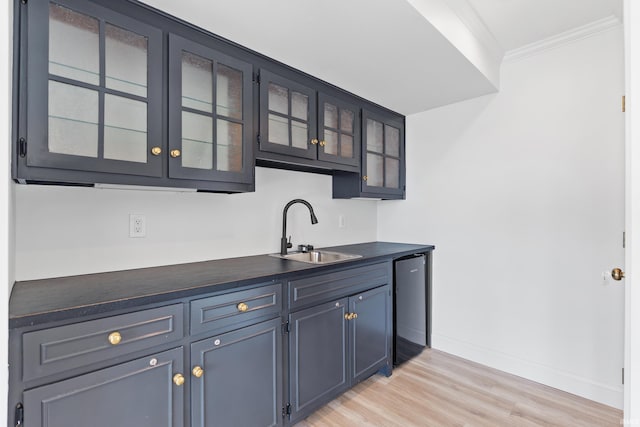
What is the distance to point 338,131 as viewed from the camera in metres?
2.37

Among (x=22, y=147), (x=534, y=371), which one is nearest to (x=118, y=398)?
(x=22, y=147)

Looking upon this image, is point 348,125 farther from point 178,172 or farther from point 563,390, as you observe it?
point 563,390

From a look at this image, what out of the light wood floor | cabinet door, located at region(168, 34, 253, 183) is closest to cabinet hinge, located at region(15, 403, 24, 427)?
cabinet door, located at region(168, 34, 253, 183)

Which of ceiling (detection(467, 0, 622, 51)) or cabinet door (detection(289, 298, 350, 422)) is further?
ceiling (detection(467, 0, 622, 51))

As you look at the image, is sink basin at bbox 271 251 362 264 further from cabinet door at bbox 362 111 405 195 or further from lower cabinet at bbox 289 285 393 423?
cabinet door at bbox 362 111 405 195

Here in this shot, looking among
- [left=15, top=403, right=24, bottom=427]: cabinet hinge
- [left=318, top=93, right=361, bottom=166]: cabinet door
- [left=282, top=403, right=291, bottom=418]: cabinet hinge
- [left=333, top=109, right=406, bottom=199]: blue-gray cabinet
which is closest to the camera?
[left=15, top=403, right=24, bottom=427]: cabinet hinge

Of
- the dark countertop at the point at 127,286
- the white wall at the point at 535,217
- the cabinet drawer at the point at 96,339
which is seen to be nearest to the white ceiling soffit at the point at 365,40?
the white wall at the point at 535,217

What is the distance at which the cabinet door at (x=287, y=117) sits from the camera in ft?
6.13

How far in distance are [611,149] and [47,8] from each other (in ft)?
9.90

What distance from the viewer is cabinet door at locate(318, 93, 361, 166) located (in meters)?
2.23

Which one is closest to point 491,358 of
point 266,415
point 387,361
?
point 387,361

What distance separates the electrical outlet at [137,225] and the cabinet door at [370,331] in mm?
1268

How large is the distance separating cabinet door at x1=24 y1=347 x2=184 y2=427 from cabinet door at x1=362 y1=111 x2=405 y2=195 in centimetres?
187

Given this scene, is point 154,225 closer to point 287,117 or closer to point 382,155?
point 287,117
